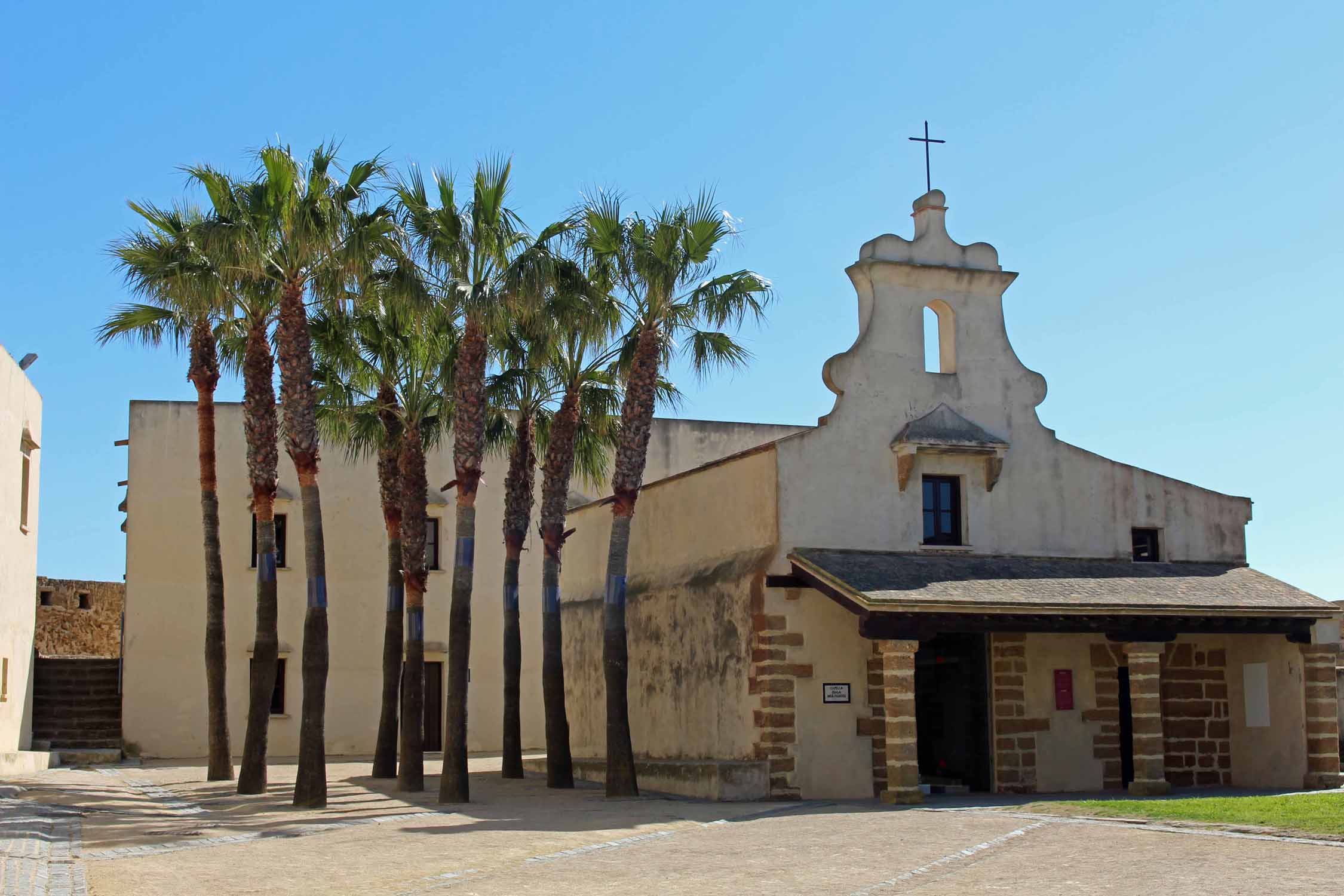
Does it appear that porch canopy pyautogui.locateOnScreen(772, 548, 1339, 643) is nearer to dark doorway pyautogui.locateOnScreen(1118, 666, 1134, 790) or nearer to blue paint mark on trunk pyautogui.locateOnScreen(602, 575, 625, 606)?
dark doorway pyautogui.locateOnScreen(1118, 666, 1134, 790)

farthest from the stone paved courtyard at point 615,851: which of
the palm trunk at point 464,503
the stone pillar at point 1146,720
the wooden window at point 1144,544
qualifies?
the wooden window at point 1144,544

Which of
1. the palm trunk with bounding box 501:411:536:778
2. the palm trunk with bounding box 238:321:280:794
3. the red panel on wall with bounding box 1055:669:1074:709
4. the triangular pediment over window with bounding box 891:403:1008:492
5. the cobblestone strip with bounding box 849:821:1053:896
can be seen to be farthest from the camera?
the palm trunk with bounding box 501:411:536:778

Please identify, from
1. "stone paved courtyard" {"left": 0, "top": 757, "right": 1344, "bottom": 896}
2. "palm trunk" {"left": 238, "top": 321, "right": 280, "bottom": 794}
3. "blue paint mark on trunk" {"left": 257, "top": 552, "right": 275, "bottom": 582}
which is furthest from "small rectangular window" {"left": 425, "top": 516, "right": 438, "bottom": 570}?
"stone paved courtyard" {"left": 0, "top": 757, "right": 1344, "bottom": 896}

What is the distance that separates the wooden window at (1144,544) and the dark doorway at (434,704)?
1642 centimetres

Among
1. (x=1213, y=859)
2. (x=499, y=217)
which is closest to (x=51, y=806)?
(x=499, y=217)

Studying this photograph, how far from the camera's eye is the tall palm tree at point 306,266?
739 inches

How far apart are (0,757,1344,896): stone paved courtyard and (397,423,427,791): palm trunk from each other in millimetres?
1171

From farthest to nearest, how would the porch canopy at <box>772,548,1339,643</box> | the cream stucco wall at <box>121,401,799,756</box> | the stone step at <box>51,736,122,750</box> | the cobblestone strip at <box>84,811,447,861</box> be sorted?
the cream stucco wall at <box>121,401,799,756</box> < the stone step at <box>51,736,122,750</box> < the porch canopy at <box>772,548,1339,643</box> < the cobblestone strip at <box>84,811,447,861</box>

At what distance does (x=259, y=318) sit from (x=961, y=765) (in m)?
11.9

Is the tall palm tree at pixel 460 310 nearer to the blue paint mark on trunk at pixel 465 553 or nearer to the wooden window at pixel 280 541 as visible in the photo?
the blue paint mark on trunk at pixel 465 553

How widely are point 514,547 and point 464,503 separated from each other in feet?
9.73

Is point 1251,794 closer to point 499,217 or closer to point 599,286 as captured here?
point 599,286

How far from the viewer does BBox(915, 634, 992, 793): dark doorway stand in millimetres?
21062

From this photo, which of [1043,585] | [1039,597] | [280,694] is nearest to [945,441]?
[1043,585]
